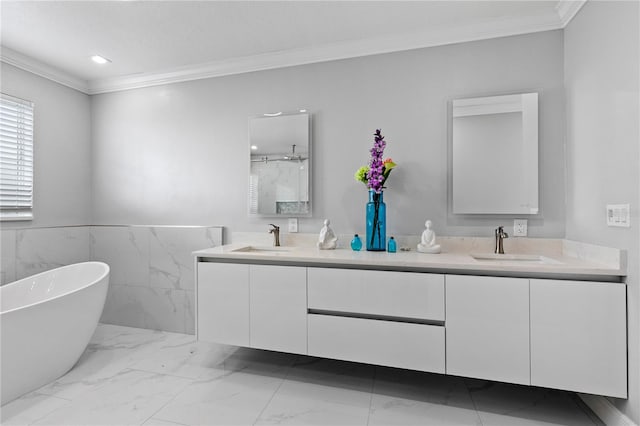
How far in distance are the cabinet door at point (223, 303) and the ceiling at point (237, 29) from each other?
5.49 ft

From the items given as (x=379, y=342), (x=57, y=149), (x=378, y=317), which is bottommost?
(x=379, y=342)

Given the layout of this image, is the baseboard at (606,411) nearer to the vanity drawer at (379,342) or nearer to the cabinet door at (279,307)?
the vanity drawer at (379,342)

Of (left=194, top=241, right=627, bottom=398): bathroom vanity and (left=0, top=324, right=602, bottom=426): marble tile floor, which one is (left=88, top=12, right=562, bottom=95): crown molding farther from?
(left=0, top=324, right=602, bottom=426): marble tile floor

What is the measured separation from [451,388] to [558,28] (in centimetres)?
242

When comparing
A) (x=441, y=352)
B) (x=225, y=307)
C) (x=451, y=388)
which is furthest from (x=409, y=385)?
(x=225, y=307)

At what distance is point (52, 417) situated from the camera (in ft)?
→ 5.59

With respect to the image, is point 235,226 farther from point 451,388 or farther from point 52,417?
point 451,388

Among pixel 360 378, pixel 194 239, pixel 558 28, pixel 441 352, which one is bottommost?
pixel 360 378

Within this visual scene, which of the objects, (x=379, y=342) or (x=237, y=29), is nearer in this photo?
(x=379, y=342)

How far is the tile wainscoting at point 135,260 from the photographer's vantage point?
2.76 meters

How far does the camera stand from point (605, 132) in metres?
1.64

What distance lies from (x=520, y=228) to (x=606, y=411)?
41.3 inches

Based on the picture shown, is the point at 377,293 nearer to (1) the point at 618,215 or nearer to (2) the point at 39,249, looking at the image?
(1) the point at 618,215

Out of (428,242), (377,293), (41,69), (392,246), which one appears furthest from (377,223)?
(41,69)
